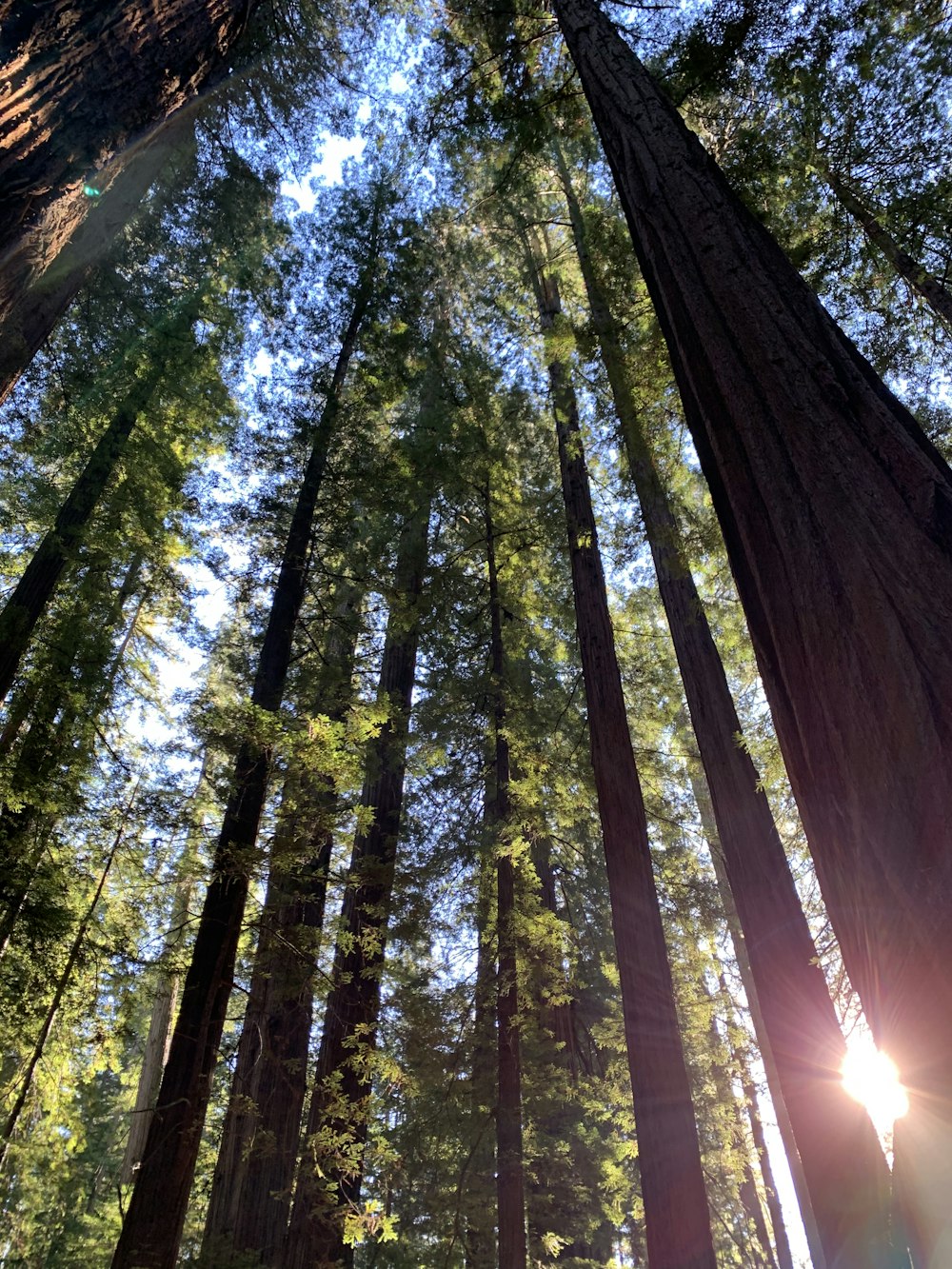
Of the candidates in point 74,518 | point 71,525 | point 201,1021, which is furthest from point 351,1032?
point 74,518

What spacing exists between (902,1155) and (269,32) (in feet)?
43.2

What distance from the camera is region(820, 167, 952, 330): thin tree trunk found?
5996mm

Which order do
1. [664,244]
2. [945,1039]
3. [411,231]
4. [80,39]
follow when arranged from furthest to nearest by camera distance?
[411,231], [80,39], [664,244], [945,1039]

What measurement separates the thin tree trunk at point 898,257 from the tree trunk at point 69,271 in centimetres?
601

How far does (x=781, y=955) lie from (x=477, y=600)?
16.9 feet

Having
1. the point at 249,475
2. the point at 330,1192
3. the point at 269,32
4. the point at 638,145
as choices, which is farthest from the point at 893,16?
the point at 330,1192

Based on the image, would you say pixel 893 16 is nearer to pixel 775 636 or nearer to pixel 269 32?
pixel 775 636

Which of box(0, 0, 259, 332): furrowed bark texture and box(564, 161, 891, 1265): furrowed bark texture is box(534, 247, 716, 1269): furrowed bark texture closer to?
box(564, 161, 891, 1265): furrowed bark texture

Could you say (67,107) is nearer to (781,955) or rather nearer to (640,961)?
(640,961)

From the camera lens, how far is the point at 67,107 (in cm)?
401

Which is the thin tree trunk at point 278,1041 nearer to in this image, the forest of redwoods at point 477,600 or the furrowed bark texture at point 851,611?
the forest of redwoods at point 477,600

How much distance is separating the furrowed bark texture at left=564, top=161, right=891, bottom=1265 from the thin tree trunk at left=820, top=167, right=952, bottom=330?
235 cm

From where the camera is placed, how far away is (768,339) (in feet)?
5.67

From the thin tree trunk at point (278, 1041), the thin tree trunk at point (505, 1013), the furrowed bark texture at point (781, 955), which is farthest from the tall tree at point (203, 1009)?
the furrowed bark texture at point (781, 955)
